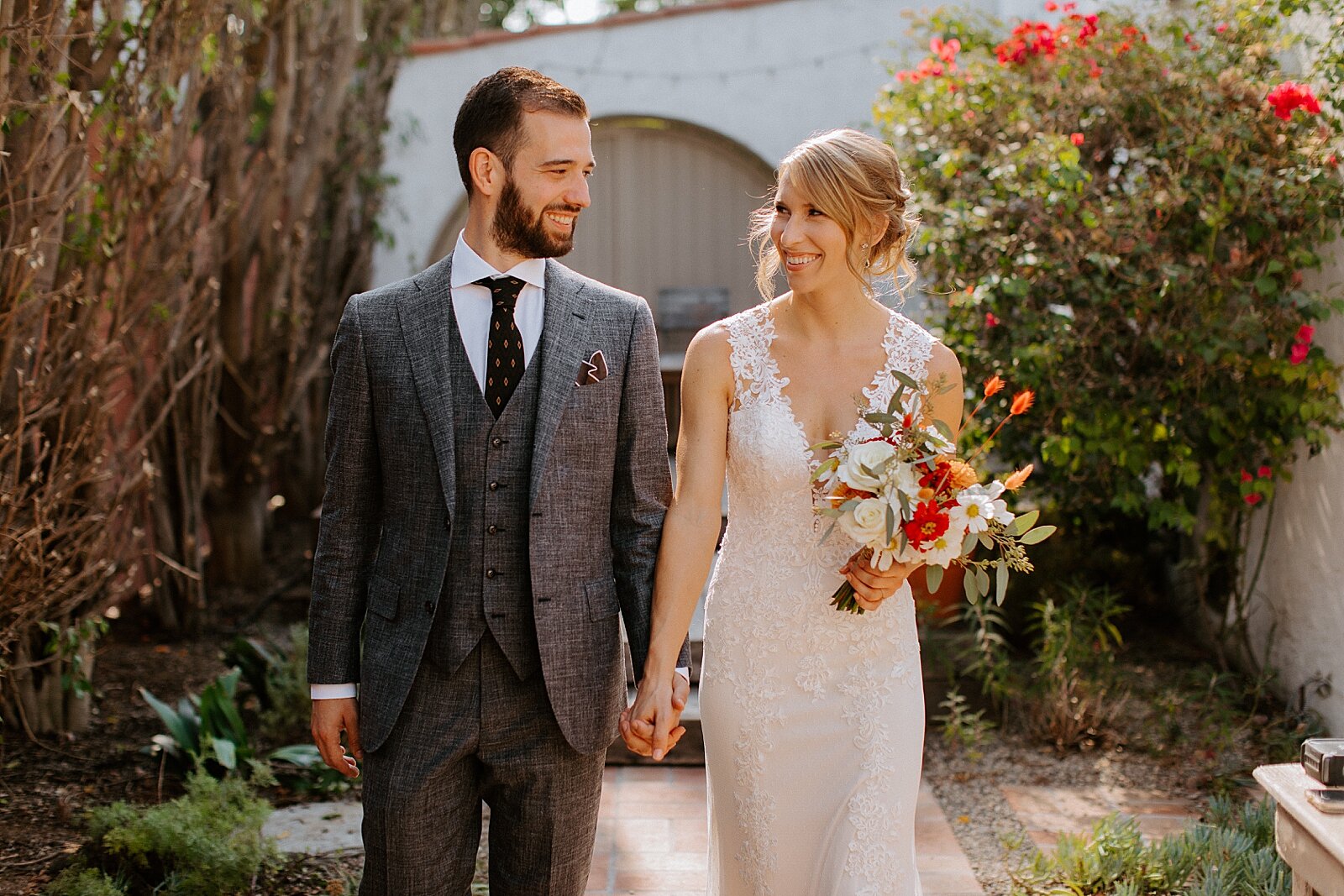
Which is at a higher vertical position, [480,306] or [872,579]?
[480,306]

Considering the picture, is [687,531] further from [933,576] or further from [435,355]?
[435,355]

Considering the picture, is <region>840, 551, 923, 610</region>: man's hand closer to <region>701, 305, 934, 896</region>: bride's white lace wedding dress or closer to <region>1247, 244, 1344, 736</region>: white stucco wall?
<region>701, 305, 934, 896</region>: bride's white lace wedding dress

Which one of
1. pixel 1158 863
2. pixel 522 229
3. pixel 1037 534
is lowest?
pixel 1158 863

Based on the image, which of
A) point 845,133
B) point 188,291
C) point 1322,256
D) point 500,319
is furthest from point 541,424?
point 1322,256

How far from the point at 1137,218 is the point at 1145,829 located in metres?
2.20

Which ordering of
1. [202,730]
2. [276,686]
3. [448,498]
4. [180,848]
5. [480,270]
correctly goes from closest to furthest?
[448,498], [480,270], [180,848], [202,730], [276,686]

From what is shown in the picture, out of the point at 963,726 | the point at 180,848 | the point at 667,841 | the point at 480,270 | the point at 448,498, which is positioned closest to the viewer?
the point at 448,498

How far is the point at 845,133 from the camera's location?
102 inches

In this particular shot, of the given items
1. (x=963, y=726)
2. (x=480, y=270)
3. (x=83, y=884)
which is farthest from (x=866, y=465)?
(x=963, y=726)

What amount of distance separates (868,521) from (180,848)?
218cm

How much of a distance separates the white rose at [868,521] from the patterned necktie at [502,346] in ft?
2.24

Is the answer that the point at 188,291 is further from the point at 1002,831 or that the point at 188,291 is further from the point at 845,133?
the point at 1002,831

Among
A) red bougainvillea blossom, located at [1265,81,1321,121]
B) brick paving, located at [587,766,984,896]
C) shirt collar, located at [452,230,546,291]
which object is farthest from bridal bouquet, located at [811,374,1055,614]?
red bougainvillea blossom, located at [1265,81,1321,121]

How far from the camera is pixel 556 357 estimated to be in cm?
232
